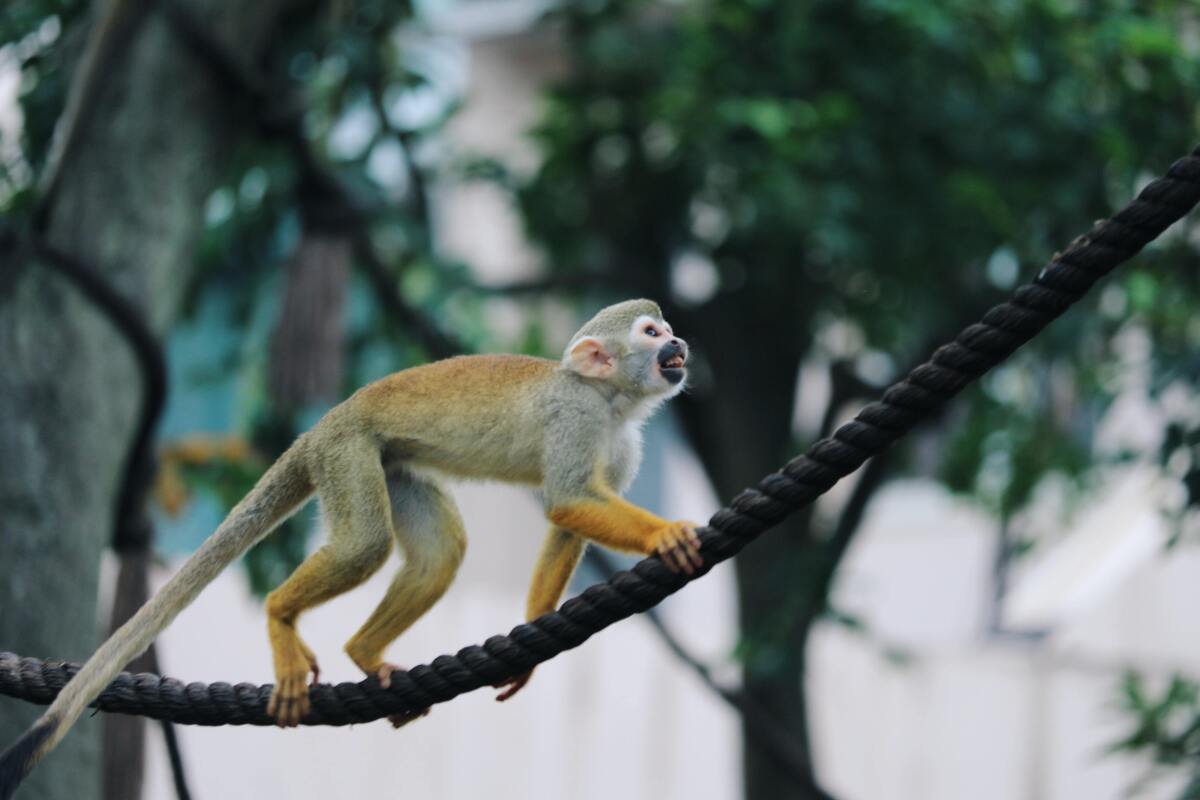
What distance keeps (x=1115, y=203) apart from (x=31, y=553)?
4.43 m

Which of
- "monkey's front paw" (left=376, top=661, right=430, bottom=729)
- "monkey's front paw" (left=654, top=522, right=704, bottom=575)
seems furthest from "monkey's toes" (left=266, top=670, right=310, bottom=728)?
"monkey's front paw" (left=654, top=522, right=704, bottom=575)

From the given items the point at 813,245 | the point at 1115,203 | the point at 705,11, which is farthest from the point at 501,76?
the point at 1115,203

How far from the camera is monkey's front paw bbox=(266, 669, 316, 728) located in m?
2.48

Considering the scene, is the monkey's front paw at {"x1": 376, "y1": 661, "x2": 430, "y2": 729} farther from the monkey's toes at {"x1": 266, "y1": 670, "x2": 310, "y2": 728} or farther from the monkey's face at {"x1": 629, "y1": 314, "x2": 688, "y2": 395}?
the monkey's face at {"x1": 629, "y1": 314, "x2": 688, "y2": 395}

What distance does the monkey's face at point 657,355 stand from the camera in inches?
94.0

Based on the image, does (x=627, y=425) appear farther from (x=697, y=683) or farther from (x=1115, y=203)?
(x=697, y=683)

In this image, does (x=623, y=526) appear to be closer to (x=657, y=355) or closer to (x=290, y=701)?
(x=657, y=355)

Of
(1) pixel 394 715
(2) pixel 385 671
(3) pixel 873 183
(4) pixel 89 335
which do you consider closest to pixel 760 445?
(3) pixel 873 183

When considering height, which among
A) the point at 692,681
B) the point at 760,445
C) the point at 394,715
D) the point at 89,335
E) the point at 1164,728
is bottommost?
the point at 1164,728

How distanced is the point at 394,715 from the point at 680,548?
0.60 metres

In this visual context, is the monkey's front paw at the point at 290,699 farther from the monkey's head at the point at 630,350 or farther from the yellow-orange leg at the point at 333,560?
the monkey's head at the point at 630,350

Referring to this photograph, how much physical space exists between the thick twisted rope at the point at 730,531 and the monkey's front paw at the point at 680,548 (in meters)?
0.02

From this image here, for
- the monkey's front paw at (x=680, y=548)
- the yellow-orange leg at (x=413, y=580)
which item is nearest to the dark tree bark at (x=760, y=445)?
the yellow-orange leg at (x=413, y=580)

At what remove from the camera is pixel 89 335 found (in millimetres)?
4020
